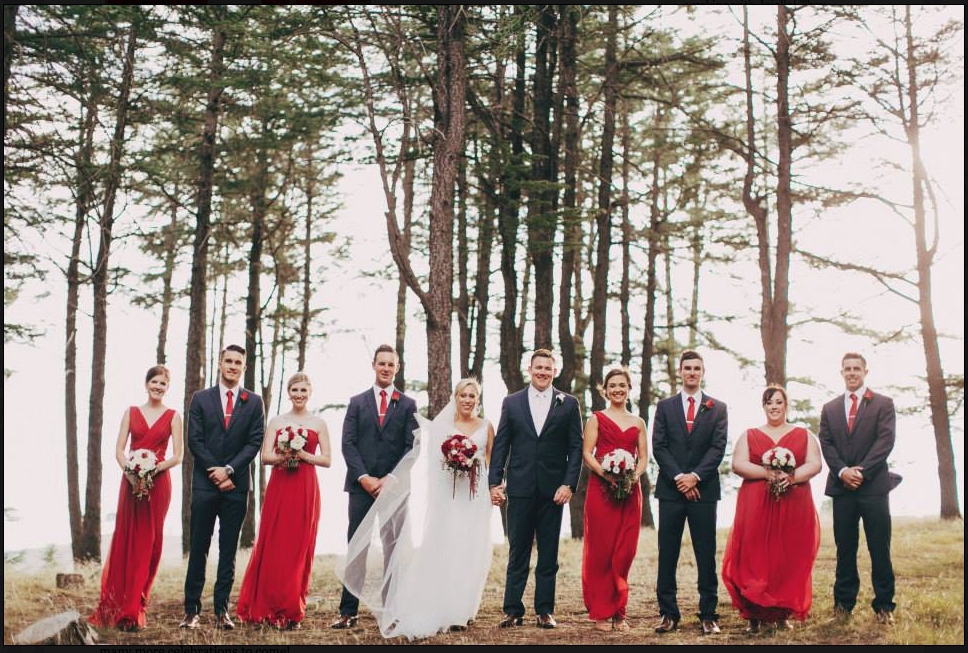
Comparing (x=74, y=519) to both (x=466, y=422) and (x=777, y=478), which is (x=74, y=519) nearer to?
(x=466, y=422)

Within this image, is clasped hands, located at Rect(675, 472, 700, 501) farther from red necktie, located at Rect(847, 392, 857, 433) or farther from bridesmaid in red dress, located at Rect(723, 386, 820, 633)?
red necktie, located at Rect(847, 392, 857, 433)

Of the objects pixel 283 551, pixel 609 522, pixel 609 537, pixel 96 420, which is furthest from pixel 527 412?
pixel 96 420

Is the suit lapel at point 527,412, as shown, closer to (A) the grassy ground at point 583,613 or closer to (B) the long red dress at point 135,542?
(A) the grassy ground at point 583,613

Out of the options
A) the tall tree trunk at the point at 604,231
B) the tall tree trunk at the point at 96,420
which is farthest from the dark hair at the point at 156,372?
the tall tree trunk at the point at 604,231

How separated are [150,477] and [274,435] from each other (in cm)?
114

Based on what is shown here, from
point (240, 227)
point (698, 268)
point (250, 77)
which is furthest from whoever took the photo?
point (698, 268)

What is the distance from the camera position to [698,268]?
85.5 ft

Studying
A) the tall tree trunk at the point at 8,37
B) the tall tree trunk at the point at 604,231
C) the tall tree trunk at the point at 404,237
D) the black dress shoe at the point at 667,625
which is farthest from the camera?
the tall tree trunk at the point at 404,237

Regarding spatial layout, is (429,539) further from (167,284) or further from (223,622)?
(167,284)

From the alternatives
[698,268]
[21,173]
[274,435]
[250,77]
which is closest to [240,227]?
[250,77]

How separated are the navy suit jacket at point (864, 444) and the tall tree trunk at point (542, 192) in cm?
893

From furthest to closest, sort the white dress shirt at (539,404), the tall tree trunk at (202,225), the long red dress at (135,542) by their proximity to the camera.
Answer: the tall tree trunk at (202,225) < the long red dress at (135,542) < the white dress shirt at (539,404)

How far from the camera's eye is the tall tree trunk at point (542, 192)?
57.2ft

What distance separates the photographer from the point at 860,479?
8.41m
